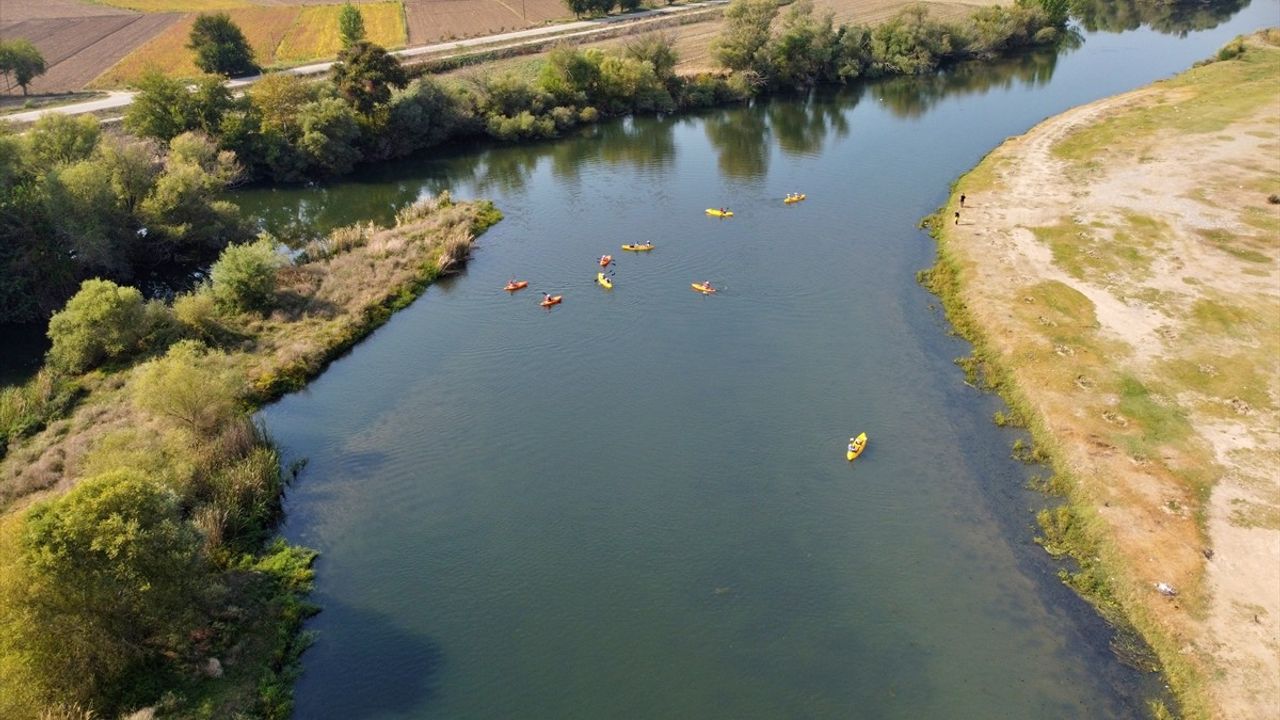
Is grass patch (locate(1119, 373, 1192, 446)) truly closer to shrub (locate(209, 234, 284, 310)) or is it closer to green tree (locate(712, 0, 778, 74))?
shrub (locate(209, 234, 284, 310))

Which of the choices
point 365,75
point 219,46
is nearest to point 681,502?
point 365,75

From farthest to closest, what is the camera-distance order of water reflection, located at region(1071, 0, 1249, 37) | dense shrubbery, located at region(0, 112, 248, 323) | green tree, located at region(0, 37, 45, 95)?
water reflection, located at region(1071, 0, 1249, 37) < green tree, located at region(0, 37, 45, 95) < dense shrubbery, located at region(0, 112, 248, 323)

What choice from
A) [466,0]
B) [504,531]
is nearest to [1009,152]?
[504,531]

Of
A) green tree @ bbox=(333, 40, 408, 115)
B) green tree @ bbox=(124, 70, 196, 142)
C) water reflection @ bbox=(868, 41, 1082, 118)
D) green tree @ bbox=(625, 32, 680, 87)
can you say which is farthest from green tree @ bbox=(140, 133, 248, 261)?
water reflection @ bbox=(868, 41, 1082, 118)

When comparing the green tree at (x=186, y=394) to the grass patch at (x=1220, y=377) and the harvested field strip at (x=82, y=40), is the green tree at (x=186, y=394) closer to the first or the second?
the grass patch at (x=1220, y=377)

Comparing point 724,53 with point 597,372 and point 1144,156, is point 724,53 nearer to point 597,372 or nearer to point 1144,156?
point 1144,156

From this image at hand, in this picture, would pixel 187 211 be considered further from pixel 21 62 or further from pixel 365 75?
pixel 21 62
